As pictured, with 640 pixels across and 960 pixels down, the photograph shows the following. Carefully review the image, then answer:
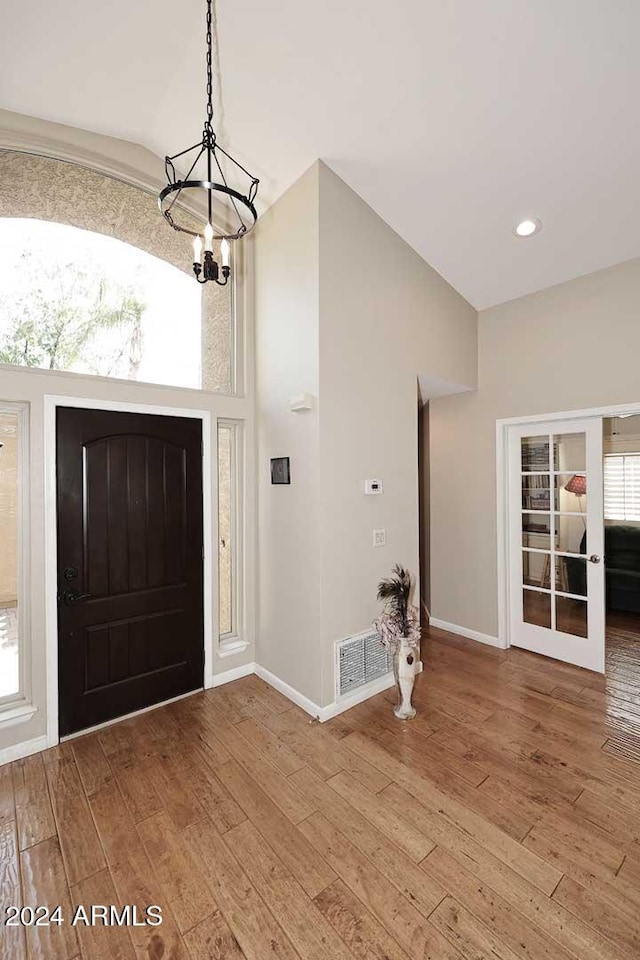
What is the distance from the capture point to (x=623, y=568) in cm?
504

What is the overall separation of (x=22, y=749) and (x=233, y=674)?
1400 millimetres

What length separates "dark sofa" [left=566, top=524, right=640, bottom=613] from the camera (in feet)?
15.9

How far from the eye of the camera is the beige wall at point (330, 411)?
284cm

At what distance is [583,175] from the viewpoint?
2641 millimetres

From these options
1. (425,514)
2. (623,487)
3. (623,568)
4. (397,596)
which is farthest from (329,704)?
(623,487)

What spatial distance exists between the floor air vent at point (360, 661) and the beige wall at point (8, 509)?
2110 millimetres

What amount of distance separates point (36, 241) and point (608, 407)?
13.9ft

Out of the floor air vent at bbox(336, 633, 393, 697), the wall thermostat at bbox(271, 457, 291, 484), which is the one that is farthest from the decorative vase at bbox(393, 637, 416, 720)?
the wall thermostat at bbox(271, 457, 291, 484)

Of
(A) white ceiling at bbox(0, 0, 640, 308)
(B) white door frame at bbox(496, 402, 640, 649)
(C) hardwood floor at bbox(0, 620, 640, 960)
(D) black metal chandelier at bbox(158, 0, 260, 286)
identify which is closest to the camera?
(C) hardwood floor at bbox(0, 620, 640, 960)


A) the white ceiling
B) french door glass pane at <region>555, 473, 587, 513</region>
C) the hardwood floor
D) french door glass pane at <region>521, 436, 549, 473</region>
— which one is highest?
the white ceiling

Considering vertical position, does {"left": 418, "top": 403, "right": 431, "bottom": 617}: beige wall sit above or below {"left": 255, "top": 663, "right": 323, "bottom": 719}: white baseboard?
above

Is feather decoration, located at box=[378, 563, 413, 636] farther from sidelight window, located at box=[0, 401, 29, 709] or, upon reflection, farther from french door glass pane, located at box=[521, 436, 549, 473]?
sidelight window, located at box=[0, 401, 29, 709]

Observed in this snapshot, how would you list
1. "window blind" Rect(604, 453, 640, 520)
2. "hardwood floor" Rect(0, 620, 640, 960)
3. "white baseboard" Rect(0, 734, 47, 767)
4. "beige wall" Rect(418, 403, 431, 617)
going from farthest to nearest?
"window blind" Rect(604, 453, 640, 520), "beige wall" Rect(418, 403, 431, 617), "white baseboard" Rect(0, 734, 47, 767), "hardwood floor" Rect(0, 620, 640, 960)

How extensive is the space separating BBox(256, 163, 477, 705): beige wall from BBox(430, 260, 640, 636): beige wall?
890mm
